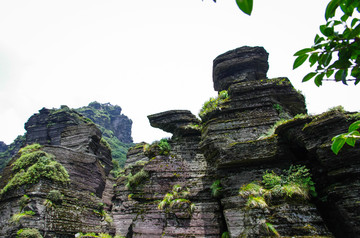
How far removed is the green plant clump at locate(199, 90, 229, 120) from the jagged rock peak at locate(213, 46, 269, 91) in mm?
2749

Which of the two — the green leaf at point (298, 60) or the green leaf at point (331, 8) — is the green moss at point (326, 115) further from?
the green leaf at point (331, 8)

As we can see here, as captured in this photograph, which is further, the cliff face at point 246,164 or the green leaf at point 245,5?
the cliff face at point 246,164

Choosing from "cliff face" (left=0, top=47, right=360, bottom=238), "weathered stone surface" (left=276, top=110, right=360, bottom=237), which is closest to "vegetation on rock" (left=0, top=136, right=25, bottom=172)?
"cliff face" (left=0, top=47, right=360, bottom=238)

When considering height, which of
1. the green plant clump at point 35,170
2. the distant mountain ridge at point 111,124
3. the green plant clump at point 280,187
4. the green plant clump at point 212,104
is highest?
the distant mountain ridge at point 111,124

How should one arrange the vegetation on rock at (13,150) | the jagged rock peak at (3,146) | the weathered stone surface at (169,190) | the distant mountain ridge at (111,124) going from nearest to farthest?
the weathered stone surface at (169,190)
the vegetation on rock at (13,150)
the jagged rock peak at (3,146)
the distant mountain ridge at (111,124)

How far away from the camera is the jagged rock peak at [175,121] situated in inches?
604

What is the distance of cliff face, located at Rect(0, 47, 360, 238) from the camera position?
7642 mm

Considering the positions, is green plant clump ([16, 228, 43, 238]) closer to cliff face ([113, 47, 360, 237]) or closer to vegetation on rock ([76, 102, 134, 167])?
cliff face ([113, 47, 360, 237])

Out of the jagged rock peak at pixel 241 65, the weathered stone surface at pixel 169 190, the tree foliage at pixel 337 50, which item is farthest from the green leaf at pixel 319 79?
the jagged rock peak at pixel 241 65

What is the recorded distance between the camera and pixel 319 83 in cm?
231

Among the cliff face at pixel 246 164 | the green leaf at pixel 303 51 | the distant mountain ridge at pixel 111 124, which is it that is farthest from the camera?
the distant mountain ridge at pixel 111 124

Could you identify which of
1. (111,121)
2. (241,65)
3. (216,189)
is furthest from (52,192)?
(111,121)

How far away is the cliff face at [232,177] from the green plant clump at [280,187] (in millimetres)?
39

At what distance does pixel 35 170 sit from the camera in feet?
51.9
